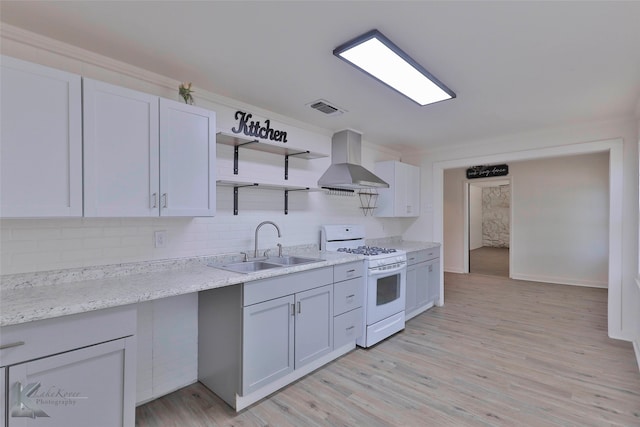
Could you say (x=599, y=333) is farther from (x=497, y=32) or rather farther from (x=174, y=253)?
(x=174, y=253)

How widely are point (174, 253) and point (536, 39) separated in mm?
2805

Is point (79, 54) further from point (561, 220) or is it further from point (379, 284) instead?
→ point (561, 220)

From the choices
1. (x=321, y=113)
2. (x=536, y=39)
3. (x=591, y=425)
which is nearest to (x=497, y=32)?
(x=536, y=39)

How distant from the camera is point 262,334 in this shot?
7.20 feet

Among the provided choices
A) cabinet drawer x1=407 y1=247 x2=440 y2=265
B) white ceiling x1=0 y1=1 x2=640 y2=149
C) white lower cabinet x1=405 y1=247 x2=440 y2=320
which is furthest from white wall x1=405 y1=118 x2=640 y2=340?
white lower cabinet x1=405 y1=247 x2=440 y2=320

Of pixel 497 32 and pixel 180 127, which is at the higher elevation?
pixel 497 32

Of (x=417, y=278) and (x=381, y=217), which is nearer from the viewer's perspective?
(x=417, y=278)

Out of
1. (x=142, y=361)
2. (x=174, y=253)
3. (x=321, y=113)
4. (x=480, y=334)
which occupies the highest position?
(x=321, y=113)

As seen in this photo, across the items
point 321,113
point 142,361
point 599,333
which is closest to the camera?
point 142,361

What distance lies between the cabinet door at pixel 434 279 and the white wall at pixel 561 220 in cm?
284

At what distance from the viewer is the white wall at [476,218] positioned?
1030 cm

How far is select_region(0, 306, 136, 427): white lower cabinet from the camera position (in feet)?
4.33

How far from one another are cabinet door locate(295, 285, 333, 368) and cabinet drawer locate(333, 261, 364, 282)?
0.13m

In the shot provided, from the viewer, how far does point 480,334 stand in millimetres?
3459
